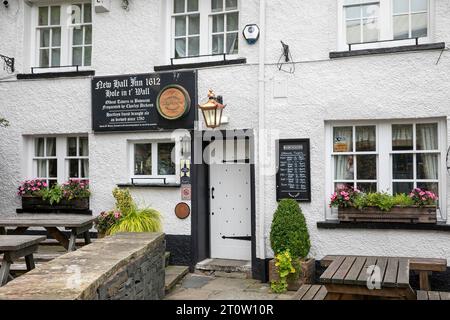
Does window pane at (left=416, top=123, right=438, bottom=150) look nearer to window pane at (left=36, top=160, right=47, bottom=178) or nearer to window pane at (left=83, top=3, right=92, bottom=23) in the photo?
window pane at (left=83, top=3, right=92, bottom=23)

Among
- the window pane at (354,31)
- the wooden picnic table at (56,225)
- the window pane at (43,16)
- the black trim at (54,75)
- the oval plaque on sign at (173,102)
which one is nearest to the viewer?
the wooden picnic table at (56,225)

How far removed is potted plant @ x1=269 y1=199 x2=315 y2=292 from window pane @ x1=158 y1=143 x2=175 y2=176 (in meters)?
2.23

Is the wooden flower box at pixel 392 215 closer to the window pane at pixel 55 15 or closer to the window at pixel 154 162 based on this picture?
the window at pixel 154 162

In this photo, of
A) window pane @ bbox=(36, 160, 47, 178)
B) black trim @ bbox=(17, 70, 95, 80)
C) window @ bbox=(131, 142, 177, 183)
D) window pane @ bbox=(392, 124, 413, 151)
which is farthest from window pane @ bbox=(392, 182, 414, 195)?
window pane @ bbox=(36, 160, 47, 178)

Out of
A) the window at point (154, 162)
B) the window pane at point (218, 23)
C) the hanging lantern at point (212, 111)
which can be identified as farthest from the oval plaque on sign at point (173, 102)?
the window pane at point (218, 23)

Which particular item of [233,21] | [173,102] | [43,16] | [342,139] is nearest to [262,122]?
[342,139]

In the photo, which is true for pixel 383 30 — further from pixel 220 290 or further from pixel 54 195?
pixel 54 195

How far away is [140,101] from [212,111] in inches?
60.4

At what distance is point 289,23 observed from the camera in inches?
310

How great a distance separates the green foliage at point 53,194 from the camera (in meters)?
8.87

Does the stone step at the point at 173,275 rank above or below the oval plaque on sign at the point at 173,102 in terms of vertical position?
below

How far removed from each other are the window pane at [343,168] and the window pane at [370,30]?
192cm

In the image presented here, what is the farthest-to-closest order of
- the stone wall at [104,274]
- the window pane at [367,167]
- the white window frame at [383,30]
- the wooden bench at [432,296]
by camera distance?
the window pane at [367,167], the white window frame at [383,30], the wooden bench at [432,296], the stone wall at [104,274]

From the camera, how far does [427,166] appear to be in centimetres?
740
